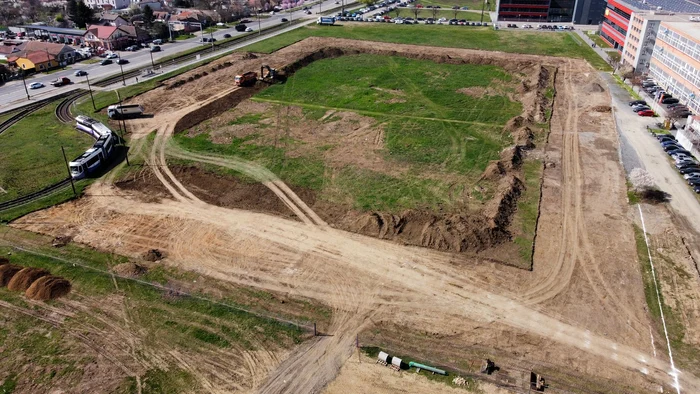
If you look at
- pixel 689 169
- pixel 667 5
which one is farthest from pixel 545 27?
pixel 689 169

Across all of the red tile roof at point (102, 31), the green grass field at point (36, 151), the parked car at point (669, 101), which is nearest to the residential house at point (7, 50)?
the red tile roof at point (102, 31)

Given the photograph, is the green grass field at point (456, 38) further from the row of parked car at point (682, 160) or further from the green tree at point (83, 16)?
the green tree at point (83, 16)

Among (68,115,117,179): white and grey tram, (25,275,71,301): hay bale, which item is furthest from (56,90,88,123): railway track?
(25,275,71,301): hay bale

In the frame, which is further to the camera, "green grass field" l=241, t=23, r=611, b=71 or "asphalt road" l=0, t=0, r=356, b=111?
"green grass field" l=241, t=23, r=611, b=71

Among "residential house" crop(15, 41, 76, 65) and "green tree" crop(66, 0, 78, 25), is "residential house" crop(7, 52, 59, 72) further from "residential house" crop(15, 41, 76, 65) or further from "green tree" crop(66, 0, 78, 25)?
"green tree" crop(66, 0, 78, 25)

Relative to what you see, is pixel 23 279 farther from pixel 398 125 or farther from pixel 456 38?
pixel 456 38

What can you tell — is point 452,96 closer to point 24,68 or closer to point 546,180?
point 546,180

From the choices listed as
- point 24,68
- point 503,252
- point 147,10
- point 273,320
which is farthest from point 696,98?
point 147,10
